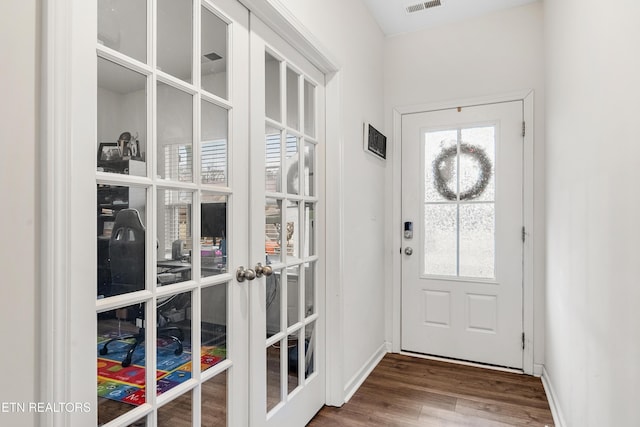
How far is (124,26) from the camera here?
1016 mm

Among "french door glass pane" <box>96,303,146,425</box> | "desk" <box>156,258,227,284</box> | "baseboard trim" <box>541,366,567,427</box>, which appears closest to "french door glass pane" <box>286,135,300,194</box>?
"desk" <box>156,258,227,284</box>

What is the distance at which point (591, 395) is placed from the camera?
140cm

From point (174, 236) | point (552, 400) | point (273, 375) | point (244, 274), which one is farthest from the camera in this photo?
point (552, 400)

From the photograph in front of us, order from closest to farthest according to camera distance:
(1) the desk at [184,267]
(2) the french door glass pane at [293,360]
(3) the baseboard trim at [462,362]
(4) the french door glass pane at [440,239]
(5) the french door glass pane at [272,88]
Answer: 1. (1) the desk at [184,267]
2. (5) the french door glass pane at [272,88]
3. (2) the french door glass pane at [293,360]
4. (3) the baseboard trim at [462,362]
5. (4) the french door glass pane at [440,239]

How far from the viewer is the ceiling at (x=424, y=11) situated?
104 inches

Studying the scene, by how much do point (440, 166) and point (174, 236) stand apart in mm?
2345

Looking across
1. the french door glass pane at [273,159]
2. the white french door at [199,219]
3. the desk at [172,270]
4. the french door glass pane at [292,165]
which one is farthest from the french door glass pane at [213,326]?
the french door glass pane at [292,165]

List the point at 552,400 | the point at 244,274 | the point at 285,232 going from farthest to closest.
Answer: the point at 552,400 < the point at 285,232 < the point at 244,274

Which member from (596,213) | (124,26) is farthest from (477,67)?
(124,26)

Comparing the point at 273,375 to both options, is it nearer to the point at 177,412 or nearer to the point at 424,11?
the point at 177,412

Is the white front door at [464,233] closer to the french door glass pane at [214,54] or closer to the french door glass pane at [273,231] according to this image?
the french door glass pane at [273,231]

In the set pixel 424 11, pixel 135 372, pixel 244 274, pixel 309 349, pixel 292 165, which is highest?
pixel 424 11

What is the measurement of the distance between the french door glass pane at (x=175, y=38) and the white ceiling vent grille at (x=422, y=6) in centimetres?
198

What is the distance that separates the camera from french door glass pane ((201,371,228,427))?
132 centimetres
